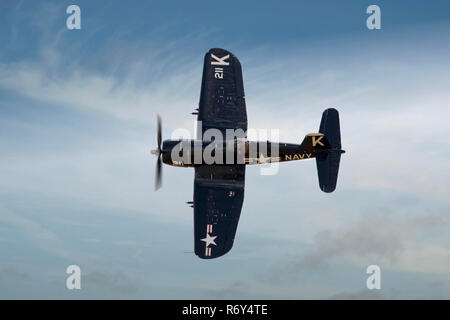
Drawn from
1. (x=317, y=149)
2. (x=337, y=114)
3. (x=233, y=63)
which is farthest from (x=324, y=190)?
(x=233, y=63)

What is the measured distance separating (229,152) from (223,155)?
0.36 meters

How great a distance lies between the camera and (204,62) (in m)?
29.5

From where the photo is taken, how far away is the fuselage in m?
26.7

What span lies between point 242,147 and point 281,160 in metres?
2.47

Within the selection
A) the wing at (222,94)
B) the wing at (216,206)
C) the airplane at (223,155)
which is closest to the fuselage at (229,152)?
the airplane at (223,155)

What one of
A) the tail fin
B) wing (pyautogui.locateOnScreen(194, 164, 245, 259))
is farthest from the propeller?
the tail fin

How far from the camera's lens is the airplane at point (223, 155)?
26312 mm

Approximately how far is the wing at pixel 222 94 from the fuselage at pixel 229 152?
146cm

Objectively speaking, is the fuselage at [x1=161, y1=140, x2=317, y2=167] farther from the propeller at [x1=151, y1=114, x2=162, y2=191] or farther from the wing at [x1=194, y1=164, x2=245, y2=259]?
the wing at [x1=194, y1=164, x2=245, y2=259]

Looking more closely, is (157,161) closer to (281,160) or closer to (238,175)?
(238,175)

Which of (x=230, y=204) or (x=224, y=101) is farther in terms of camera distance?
Answer: (x=224, y=101)

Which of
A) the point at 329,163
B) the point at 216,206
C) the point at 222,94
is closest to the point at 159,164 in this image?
the point at 216,206

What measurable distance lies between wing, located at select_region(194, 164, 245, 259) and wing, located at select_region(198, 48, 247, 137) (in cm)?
248

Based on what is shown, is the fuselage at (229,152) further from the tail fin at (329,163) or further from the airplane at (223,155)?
the tail fin at (329,163)
